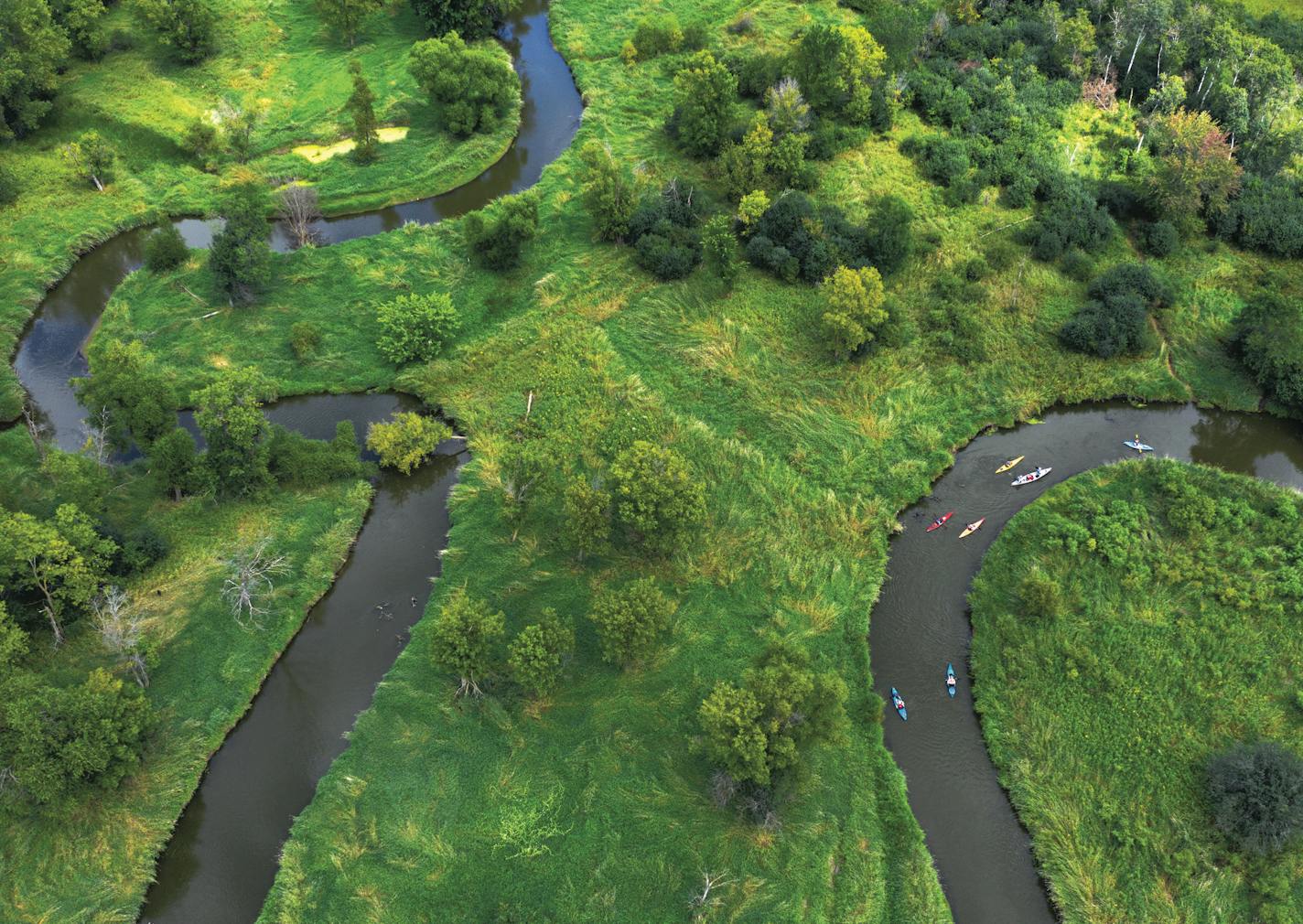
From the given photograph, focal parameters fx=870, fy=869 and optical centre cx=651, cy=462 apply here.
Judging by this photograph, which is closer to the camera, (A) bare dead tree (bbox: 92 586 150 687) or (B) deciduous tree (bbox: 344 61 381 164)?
(A) bare dead tree (bbox: 92 586 150 687)

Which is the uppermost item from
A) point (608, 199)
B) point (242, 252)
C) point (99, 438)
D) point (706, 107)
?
point (706, 107)

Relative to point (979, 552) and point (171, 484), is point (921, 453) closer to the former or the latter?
point (979, 552)

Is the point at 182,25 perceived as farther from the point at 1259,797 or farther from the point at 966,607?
the point at 1259,797

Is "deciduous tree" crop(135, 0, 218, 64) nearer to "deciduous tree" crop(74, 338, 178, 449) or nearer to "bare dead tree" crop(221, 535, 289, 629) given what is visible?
"deciduous tree" crop(74, 338, 178, 449)

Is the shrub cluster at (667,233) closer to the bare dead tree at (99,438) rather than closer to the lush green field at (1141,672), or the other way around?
the lush green field at (1141,672)

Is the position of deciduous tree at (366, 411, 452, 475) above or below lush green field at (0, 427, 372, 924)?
above

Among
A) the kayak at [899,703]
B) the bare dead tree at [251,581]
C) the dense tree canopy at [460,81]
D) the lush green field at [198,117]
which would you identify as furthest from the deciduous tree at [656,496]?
the dense tree canopy at [460,81]

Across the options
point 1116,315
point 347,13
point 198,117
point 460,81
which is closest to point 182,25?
point 198,117

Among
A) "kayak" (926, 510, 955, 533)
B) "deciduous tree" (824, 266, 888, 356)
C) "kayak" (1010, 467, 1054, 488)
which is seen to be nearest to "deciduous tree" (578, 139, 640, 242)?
"deciduous tree" (824, 266, 888, 356)
